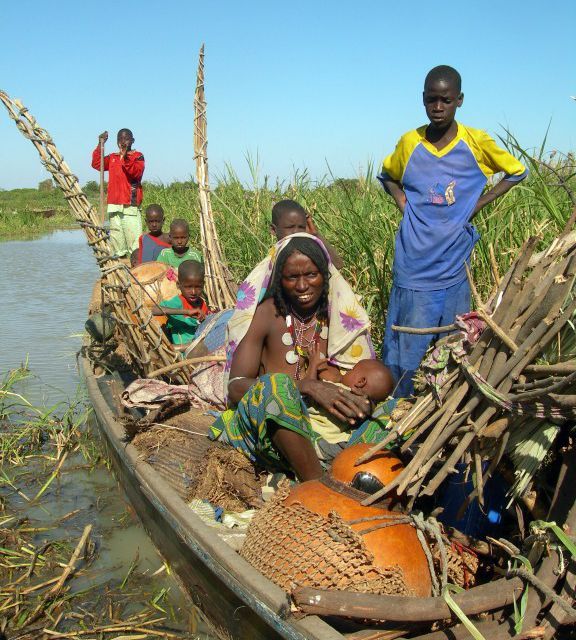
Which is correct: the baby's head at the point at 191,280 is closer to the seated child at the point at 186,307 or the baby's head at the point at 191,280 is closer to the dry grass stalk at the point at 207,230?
the seated child at the point at 186,307

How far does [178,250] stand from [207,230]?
854 millimetres

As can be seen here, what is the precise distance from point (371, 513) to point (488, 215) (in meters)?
2.97

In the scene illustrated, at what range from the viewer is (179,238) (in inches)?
245

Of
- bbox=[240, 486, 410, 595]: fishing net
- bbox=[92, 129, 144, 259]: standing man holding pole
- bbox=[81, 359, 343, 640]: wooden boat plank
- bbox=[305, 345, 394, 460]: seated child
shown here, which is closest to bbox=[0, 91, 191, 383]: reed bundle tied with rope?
bbox=[81, 359, 343, 640]: wooden boat plank

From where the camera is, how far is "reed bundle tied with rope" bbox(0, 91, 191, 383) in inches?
165

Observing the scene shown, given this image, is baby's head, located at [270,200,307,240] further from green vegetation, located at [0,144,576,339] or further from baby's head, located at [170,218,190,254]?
baby's head, located at [170,218,190,254]

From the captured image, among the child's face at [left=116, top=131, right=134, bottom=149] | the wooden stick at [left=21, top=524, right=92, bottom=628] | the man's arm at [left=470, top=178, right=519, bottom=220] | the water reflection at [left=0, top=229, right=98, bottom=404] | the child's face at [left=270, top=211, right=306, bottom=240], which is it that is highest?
the child's face at [left=116, top=131, right=134, bottom=149]

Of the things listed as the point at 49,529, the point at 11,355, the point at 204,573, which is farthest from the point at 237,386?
the point at 11,355

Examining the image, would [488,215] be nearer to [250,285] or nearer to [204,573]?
[250,285]

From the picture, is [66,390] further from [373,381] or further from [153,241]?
[373,381]

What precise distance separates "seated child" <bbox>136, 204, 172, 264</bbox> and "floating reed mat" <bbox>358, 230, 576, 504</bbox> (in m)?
5.08

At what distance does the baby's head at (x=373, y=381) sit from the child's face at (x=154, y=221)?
4.54m

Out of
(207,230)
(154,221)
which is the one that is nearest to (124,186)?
(154,221)

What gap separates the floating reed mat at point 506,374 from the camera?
1.88 m
